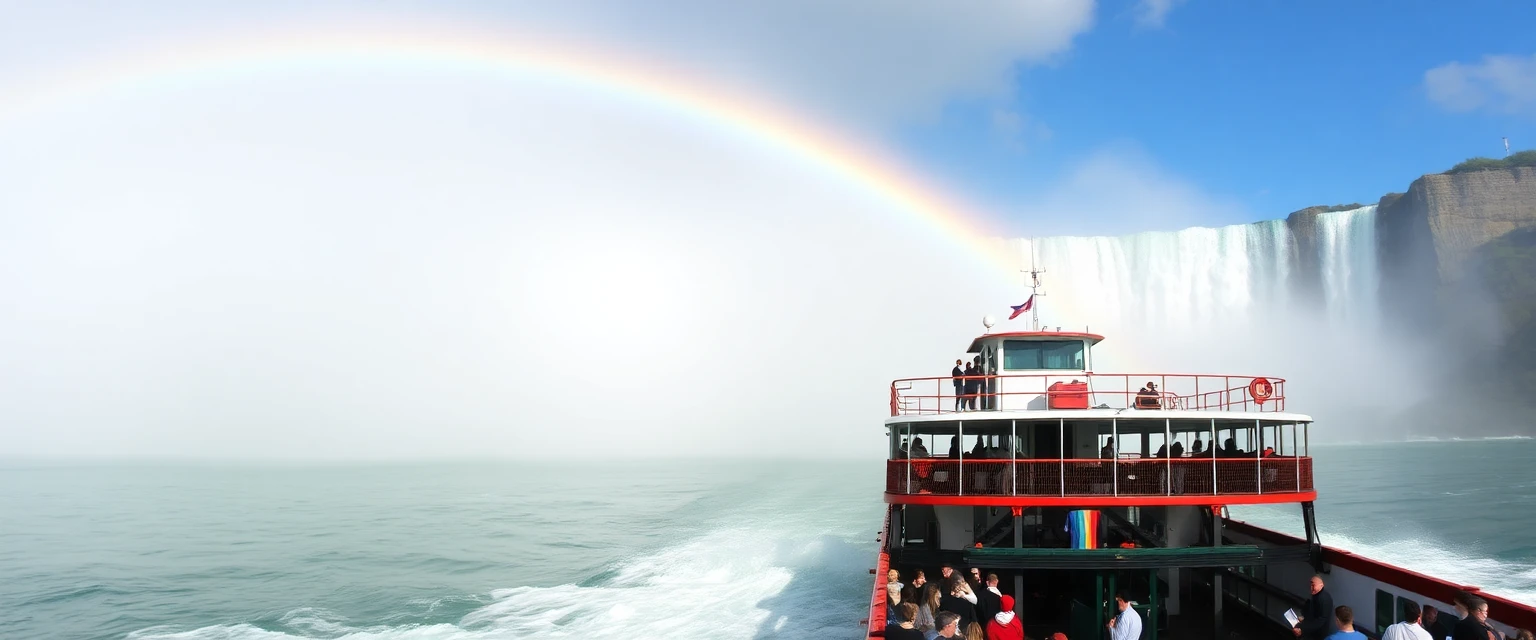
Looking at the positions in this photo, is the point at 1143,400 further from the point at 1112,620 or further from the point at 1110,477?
the point at 1112,620

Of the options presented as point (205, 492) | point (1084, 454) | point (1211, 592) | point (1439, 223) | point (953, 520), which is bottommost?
point (205, 492)

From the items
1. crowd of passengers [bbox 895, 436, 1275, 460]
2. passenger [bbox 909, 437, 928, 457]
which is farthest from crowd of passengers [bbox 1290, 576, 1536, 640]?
passenger [bbox 909, 437, 928, 457]

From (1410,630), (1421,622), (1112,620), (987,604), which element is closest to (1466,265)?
(1421,622)

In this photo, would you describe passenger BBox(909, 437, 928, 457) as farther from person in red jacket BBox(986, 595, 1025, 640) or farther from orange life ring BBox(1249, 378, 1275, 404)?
person in red jacket BBox(986, 595, 1025, 640)

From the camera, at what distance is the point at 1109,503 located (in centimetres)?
1538

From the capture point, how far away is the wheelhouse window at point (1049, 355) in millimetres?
18625

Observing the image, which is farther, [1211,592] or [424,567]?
[424,567]

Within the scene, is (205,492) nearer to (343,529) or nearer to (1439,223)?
(343,529)

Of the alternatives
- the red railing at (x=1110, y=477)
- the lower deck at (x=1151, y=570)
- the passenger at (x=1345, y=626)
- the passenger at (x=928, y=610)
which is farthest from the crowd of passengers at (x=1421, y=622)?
the passenger at (x=928, y=610)

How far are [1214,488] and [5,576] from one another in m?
41.9

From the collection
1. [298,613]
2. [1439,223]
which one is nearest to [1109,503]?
[298,613]

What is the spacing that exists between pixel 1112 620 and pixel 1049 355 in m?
7.25

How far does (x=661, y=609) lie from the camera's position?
25141 millimetres

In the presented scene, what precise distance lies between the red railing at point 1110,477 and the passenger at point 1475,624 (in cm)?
495
